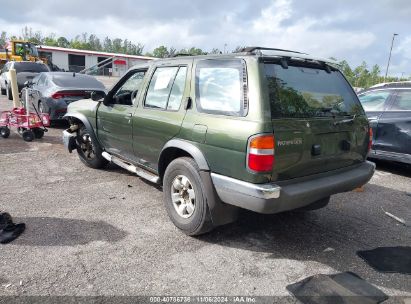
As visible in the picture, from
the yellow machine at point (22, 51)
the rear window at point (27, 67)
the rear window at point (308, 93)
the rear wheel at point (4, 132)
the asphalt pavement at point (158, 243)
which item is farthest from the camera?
the yellow machine at point (22, 51)

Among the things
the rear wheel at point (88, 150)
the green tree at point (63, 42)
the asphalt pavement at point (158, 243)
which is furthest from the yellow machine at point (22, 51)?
the green tree at point (63, 42)

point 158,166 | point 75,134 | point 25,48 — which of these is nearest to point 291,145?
point 158,166

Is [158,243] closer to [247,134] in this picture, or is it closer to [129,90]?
[247,134]

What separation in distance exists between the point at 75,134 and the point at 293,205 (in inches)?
174

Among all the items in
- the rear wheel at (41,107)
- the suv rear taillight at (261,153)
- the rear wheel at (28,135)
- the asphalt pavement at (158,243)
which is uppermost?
the suv rear taillight at (261,153)

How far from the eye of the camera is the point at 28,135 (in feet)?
26.3

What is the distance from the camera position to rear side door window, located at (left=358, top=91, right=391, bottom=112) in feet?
22.5

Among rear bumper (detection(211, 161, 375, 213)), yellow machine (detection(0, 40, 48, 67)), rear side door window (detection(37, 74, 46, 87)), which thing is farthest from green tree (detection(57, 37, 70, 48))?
rear bumper (detection(211, 161, 375, 213))

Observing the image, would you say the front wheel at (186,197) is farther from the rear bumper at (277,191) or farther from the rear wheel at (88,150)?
the rear wheel at (88,150)

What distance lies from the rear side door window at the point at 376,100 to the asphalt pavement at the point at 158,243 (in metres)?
2.05

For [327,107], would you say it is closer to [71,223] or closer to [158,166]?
[158,166]

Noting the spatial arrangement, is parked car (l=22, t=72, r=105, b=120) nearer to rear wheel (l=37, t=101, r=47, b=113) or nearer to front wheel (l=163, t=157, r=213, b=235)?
rear wheel (l=37, t=101, r=47, b=113)

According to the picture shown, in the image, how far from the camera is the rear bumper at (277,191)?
305cm

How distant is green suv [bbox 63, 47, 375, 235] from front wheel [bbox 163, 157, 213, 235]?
0.4 inches
